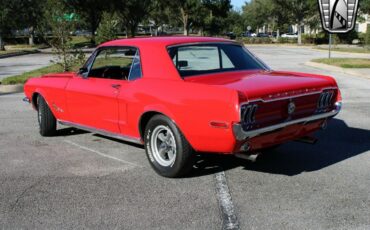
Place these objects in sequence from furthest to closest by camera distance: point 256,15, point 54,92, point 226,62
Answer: point 256,15 → point 54,92 → point 226,62

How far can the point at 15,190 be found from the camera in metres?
5.02

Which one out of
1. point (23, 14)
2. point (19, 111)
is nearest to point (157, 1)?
point (23, 14)

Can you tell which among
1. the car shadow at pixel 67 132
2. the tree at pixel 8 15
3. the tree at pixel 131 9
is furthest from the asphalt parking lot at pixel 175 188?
the tree at pixel 131 9

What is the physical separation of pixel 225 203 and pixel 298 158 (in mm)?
1919

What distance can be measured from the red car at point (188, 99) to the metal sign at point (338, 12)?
55.9ft

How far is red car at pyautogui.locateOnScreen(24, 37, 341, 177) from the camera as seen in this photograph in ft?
15.3

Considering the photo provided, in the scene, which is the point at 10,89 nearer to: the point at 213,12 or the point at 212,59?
the point at 212,59

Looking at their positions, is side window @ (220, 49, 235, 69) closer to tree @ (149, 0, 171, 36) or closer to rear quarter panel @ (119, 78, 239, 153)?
rear quarter panel @ (119, 78, 239, 153)

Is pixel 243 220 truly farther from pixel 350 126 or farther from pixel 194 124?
pixel 350 126

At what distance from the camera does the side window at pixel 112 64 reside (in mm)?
6059

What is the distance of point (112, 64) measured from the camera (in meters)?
6.46

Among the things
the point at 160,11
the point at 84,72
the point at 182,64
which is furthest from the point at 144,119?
the point at 160,11

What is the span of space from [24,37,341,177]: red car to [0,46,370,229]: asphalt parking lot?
39 cm

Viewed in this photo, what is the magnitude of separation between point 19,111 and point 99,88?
4738 millimetres
